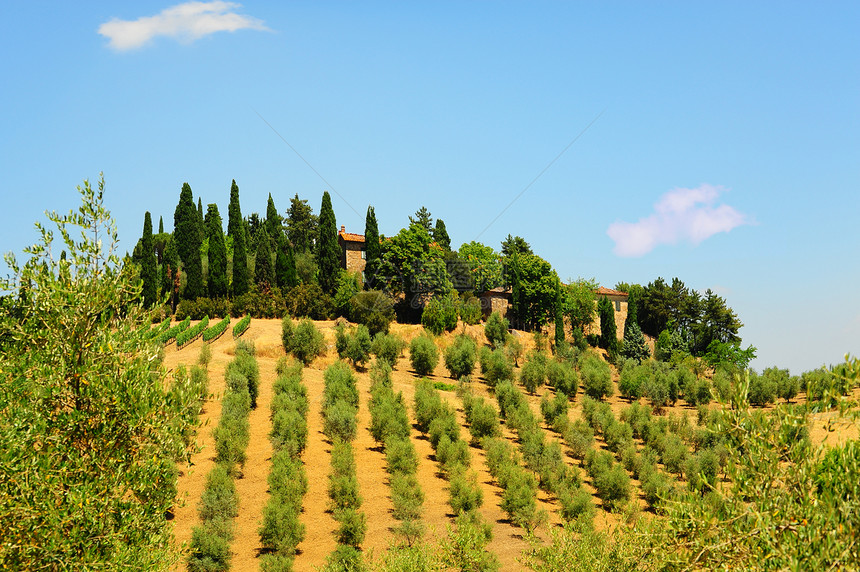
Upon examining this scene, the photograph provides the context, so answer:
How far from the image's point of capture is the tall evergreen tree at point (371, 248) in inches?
2736

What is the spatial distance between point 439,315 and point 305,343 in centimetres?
1673

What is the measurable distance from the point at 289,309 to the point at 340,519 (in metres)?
41.2

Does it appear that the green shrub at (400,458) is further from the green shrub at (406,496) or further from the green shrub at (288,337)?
the green shrub at (288,337)

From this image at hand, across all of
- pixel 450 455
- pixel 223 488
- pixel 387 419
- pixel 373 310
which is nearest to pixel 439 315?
pixel 373 310

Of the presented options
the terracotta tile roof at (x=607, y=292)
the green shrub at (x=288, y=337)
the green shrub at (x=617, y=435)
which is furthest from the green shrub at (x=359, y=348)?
the terracotta tile roof at (x=607, y=292)

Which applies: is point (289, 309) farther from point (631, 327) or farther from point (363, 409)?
point (631, 327)

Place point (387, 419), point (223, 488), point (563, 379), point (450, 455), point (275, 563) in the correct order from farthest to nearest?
point (563, 379) → point (387, 419) → point (450, 455) → point (223, 488) → point (275, 563)

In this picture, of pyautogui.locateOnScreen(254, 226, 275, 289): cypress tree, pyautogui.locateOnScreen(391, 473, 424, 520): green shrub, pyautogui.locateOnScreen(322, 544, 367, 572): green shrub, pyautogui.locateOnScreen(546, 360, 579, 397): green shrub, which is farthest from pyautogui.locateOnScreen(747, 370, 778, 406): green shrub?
pyautogui.locateOnScreen(254, 226, 275, 289): cypress tree

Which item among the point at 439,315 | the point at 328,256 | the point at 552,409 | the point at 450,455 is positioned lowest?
the point at 450,455

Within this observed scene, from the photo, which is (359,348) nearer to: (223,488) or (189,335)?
(189,335)

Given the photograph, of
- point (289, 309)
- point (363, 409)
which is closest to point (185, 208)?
point (289, 309)

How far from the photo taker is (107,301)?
13391 mm

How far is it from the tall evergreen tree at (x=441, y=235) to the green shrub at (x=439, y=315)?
19.8 m

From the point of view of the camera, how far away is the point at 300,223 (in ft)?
344
